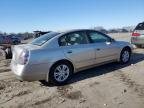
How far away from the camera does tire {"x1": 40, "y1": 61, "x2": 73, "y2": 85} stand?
7.01 metres

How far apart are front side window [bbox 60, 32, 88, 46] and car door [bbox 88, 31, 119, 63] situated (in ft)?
1.03

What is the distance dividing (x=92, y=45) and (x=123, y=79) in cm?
157

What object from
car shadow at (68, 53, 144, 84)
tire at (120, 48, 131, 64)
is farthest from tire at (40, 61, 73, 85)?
tire at (120, 48, 131, 64)

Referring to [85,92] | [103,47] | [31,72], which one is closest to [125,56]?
[103,47]

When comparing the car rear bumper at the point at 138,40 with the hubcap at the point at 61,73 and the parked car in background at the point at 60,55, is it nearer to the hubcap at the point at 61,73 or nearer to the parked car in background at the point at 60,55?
the parked car in background at the point at 60,55

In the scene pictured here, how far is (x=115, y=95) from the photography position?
5848 mm

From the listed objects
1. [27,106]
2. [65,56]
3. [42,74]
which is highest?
[65,56]

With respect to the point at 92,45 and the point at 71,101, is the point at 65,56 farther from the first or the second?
the point at 71,101

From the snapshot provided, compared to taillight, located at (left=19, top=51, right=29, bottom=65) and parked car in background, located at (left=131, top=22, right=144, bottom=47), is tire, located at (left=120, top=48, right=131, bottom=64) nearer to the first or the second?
parked car in background, located at (left=131, top=22, right=144, bottom=47)

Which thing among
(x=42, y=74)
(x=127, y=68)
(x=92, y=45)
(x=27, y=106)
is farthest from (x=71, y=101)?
(x=127, y=68)

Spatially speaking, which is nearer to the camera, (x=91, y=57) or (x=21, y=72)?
(x=21, y=72)

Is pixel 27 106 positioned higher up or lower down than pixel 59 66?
lower down

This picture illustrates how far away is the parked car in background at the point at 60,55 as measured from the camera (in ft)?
21.8

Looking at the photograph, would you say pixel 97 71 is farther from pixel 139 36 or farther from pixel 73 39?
pixel 139 36
